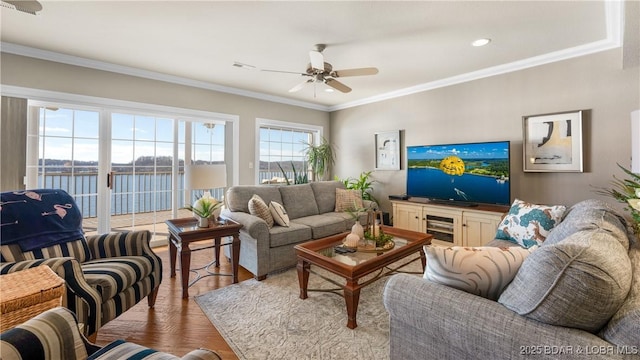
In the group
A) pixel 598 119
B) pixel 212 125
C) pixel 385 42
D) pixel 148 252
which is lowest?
pixel 148 252

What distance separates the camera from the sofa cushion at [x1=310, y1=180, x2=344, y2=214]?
4074 mm

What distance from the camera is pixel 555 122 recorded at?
3.18 meters

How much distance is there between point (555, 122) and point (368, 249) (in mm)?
2809

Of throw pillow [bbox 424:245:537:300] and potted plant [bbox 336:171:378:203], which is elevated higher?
potted plant [bbox 336:171:378:203]

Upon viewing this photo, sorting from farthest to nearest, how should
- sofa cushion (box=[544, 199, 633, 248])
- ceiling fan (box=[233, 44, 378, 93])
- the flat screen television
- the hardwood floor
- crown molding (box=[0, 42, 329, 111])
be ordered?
1. the flat screen television
2. crown molding (box=[0, 42, 329, 111])
3. ceiling fan (box=[233, 44, 378, 93])
4. the hardwood floor
5. sofa cushion (box=[544, 199, 633, 248])

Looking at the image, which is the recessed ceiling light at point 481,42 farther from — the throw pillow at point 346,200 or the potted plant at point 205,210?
the potted plant at point 205,210

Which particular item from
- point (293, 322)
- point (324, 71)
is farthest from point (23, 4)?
point (293, 322)

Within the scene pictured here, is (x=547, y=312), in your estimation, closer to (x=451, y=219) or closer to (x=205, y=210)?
(x=205, y=210)

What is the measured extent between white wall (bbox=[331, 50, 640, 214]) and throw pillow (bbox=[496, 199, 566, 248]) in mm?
1160

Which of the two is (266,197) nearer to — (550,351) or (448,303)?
(448,303)

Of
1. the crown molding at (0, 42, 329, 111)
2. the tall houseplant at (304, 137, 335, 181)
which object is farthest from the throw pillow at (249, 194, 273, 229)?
the tall houseplant at (304, 137, 335, 181)

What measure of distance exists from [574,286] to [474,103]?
3625 millimetres

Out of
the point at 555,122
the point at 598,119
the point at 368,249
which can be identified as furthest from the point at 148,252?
the point at 598,119

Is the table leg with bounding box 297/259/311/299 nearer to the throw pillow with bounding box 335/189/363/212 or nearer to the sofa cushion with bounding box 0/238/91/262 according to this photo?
the sofa cushion with bounding box 0/238/91/262
